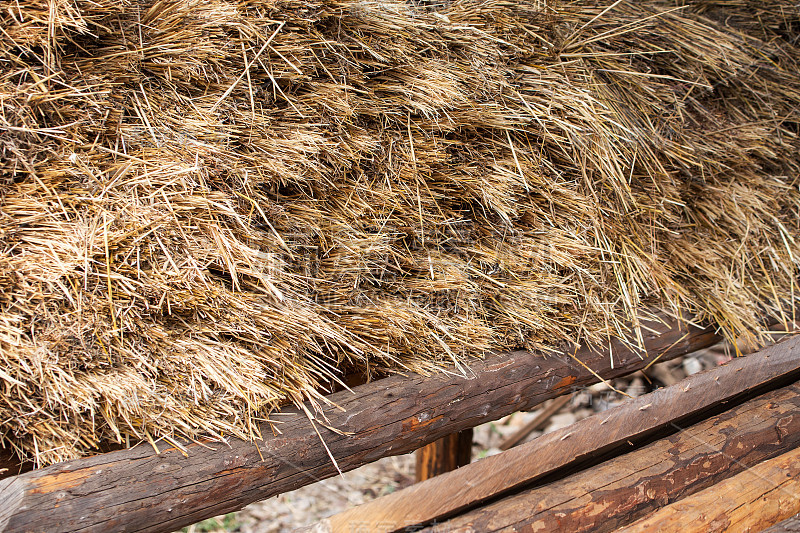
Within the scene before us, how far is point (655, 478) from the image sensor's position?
1.59 m

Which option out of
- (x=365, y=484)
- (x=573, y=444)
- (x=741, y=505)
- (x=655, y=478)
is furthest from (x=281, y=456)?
(x=365, y=484)

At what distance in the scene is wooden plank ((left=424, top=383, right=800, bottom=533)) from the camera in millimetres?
1411

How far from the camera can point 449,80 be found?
160 centimetres

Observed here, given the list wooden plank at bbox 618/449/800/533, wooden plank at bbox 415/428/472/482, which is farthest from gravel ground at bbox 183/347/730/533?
wooden plank at bbox 618/449/800/533

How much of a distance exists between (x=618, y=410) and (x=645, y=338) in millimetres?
388

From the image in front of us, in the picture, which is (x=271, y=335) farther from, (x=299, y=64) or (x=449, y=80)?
(x=449, y=80)

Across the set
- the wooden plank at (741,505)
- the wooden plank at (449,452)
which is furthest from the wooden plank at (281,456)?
the wooden plank at (449,452)

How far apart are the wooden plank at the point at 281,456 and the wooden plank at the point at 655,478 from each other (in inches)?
9.9

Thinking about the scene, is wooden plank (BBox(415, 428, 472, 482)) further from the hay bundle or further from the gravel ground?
the hay bundle

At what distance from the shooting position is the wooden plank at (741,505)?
1.50m

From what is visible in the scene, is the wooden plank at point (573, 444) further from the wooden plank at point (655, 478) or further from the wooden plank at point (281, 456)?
the wooden plank at point (281, 456)

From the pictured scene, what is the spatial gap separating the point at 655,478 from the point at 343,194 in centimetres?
112

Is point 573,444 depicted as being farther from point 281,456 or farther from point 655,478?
point 281,456

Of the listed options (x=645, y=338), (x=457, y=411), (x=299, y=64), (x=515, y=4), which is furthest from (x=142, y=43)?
(x=645, y=338)
